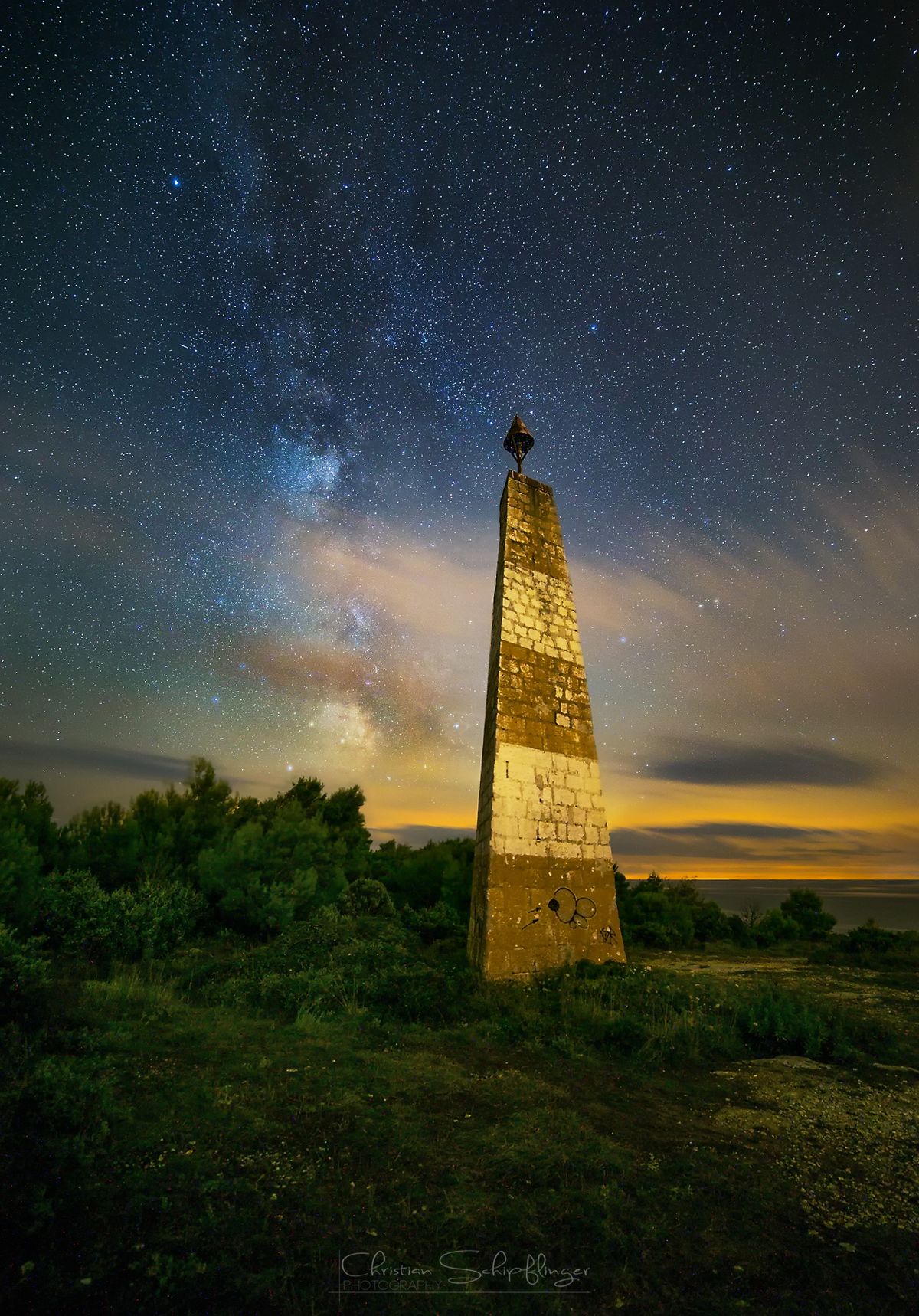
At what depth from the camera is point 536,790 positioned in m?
9.18

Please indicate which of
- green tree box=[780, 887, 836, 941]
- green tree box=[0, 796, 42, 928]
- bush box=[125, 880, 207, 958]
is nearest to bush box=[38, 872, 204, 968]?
bush box=[125, 880, 207, 958]

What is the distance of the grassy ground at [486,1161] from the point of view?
2359mm

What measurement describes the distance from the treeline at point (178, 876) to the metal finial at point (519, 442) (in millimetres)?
10402

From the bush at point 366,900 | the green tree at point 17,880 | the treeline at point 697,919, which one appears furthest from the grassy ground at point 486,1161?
the treeline at point 697,919

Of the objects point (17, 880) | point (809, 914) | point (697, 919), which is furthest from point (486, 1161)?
point (809, 914)

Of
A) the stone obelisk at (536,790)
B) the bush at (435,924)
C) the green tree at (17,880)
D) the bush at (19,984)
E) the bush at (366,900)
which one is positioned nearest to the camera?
the bush at (19,984)

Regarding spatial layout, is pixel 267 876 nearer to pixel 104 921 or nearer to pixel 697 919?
pixel 104 921

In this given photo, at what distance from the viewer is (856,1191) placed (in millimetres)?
3158

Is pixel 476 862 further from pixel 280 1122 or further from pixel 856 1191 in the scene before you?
pixel 856 1191

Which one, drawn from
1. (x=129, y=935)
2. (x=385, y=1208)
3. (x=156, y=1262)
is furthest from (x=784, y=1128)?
(x=129, y=935)

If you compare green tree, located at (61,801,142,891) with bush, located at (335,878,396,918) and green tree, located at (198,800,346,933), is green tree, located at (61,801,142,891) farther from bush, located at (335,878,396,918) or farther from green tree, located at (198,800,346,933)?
bush, located at (335,878,396,918)

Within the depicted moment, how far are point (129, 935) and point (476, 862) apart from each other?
230 inches

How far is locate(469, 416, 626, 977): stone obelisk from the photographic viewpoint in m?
8.47

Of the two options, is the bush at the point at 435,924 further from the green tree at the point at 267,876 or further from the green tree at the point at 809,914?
the green tree at the point at 809,914
